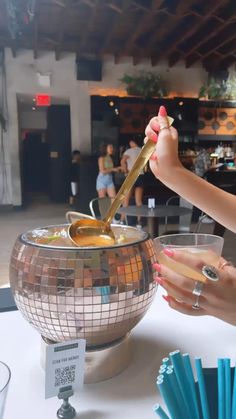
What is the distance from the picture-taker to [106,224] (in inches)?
28.1

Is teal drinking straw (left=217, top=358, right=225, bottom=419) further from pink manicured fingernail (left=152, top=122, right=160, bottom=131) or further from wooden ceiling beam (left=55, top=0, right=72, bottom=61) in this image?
wooden ceiling beam (left=55, top=0, right=72, bottom=61)

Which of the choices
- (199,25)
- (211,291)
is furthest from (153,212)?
(199,25)

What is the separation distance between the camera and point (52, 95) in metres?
8.45

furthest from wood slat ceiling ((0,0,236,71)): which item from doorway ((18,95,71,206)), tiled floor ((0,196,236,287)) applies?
tiled floor ((0,196,236,287))

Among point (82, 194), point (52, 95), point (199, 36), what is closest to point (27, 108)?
point (52, 95)

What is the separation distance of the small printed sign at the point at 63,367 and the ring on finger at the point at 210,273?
0.21 meters

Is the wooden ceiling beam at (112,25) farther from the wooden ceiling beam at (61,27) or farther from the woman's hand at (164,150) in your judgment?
the woman's hand at (164,150)

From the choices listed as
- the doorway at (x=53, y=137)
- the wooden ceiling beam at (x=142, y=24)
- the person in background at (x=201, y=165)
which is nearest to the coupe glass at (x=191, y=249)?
the wooden ceiling beam at (x=142, y=24)

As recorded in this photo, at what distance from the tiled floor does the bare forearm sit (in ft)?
10.3

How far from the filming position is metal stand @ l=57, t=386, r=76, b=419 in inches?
20.4

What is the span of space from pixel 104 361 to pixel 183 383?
0.68 ft

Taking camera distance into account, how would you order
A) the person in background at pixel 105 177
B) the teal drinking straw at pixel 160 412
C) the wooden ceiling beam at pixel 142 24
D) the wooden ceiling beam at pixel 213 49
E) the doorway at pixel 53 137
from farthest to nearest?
the doorway at pixel 53 137, the wooden ceiling beam at pixel 213 49, the person in background at pixel 105 177, the wooden ceiling beam at pixel 142 24, the teal drinking straw at pixel 160 412

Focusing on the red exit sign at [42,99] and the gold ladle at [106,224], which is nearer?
the gold ladle at [106,224]

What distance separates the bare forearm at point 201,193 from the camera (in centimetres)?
62
